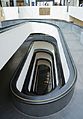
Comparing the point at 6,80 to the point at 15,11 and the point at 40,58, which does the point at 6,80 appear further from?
the point at 15,11

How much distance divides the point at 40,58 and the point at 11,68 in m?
3.93

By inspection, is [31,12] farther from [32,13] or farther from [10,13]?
[10,13]

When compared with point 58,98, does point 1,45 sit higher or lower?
higher

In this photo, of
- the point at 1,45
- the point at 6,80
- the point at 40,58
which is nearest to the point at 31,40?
the point at 40,58

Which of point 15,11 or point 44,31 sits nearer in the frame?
point 44,31

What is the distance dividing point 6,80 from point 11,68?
710 mm

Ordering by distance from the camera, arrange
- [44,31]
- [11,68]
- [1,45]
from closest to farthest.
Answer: [1,45] < [11,68] < [44,31]

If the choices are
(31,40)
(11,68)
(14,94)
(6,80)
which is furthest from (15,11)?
(14,94)

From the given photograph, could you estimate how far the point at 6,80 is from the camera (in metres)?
3.45

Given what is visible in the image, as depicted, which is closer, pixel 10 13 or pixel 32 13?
pixel 10 13

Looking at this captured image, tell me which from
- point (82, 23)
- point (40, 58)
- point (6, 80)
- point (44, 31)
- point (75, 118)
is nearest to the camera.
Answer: point (75, 118)

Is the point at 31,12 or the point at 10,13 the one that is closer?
the point at 10,13

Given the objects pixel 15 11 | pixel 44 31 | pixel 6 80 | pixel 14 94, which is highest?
pixel 15 11

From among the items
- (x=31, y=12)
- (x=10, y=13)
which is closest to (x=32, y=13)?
(x=31, y=12)
